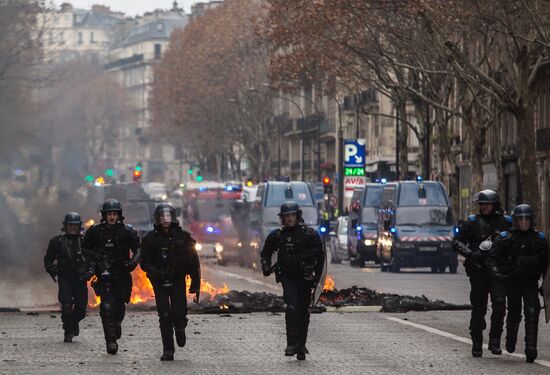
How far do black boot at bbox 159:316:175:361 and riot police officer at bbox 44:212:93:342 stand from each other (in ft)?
8.23

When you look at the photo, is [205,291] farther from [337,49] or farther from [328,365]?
[337,49]

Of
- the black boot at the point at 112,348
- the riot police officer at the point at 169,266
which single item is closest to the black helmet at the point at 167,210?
the riot police officer at the point at 169,266

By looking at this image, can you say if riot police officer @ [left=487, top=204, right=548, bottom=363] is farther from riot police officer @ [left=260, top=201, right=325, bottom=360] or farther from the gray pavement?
riot police officer @ [left=260, top=201, right=325, bottom=360]

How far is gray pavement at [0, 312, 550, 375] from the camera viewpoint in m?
16.6

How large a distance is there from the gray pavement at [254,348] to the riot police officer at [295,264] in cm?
39

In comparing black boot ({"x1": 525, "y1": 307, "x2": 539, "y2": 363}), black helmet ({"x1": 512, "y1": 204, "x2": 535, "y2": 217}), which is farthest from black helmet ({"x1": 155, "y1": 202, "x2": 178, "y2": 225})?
black boot ({"x1": 525, "y1": 307, "x2": 539, "y2": 363})

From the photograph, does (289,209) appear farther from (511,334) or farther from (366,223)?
(366,223)

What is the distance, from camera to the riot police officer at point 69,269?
2016 cm

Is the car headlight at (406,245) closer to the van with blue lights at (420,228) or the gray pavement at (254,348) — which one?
the van with blue lights at (420,228)

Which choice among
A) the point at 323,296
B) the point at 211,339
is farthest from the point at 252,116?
A: the point at 211,339

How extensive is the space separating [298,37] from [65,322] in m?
36.2

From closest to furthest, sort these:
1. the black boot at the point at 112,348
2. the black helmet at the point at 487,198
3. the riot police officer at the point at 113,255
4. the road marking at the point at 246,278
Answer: the black helmet at the point at 487,198
the black boot at the point at 112,348
the riot police officer at the point at 113,255
the road marking at the point at 246,278

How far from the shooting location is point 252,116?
102 metres

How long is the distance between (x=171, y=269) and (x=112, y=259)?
0.99 m
